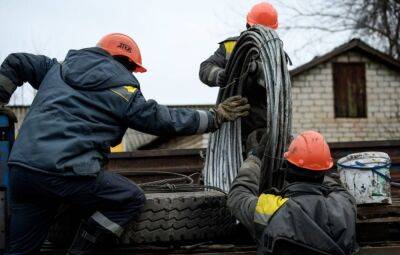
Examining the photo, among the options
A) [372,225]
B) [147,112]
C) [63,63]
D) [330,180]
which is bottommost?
[372,225]

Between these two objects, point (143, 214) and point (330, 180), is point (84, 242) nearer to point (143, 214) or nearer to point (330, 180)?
point (143, 214)

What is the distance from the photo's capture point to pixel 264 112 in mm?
4617

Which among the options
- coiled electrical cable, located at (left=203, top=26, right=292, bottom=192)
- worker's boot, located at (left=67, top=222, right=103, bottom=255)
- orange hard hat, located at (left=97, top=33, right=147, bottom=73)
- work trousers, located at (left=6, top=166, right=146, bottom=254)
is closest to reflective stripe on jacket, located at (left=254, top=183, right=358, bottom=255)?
coiled electrical cable, located at (left=203, top=26, right=292, bottom=192)

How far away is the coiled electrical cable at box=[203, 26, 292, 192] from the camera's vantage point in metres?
3.59

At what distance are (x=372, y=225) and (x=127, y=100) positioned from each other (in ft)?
5.48

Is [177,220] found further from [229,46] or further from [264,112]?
[229,46]

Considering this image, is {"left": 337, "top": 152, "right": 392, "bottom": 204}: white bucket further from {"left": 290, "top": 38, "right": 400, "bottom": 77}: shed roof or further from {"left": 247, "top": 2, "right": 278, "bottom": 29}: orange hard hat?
{"left": 290, "top": 38, "right": 400, "bottom": 77}: shed roof

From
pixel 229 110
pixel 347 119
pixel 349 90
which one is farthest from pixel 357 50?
pixel 229 110

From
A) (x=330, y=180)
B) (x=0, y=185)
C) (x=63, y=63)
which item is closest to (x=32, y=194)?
(x=0, y=185)

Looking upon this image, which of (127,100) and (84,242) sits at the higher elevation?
(127,100)

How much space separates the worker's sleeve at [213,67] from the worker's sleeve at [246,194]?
4.53 feet

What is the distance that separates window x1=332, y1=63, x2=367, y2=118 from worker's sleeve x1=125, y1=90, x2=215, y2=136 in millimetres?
15505

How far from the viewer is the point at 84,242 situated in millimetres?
3248

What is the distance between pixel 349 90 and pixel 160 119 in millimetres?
16158
